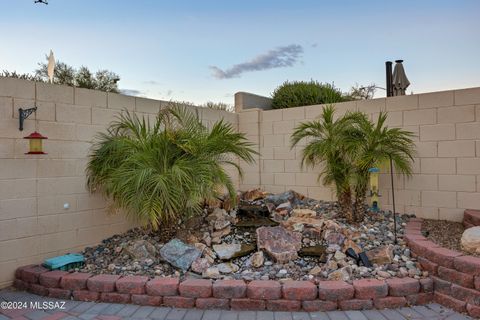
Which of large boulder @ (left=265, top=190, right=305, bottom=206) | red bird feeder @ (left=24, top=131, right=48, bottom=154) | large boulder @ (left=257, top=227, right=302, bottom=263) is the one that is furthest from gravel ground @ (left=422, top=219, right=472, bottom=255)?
red bird feeder @ (left=24, top=131, right=48, bottom=154)

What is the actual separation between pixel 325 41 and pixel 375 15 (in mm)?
1047

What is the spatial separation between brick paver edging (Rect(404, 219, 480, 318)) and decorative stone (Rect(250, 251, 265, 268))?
1590 mm

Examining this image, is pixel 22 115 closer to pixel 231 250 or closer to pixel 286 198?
pixel 231 250

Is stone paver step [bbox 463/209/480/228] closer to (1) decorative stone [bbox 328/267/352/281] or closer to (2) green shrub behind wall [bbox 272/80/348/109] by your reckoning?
(1) decorative stone [bbox 328/267/352/281]

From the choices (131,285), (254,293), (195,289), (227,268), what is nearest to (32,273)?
(131,285)

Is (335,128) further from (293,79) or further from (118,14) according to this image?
(118,14)

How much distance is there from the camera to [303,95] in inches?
275

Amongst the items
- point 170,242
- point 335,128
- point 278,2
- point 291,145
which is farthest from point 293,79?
point 170,242

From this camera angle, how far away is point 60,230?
12.4 feet

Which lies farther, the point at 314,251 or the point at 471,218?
the point at 471,218

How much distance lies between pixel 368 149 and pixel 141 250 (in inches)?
119

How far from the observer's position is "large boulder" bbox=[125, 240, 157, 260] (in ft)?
11.8

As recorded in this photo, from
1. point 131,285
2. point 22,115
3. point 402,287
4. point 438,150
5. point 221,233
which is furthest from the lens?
point 438,150

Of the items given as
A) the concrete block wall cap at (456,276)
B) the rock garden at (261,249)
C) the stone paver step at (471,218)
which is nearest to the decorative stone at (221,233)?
the rock garden at (261,249)
